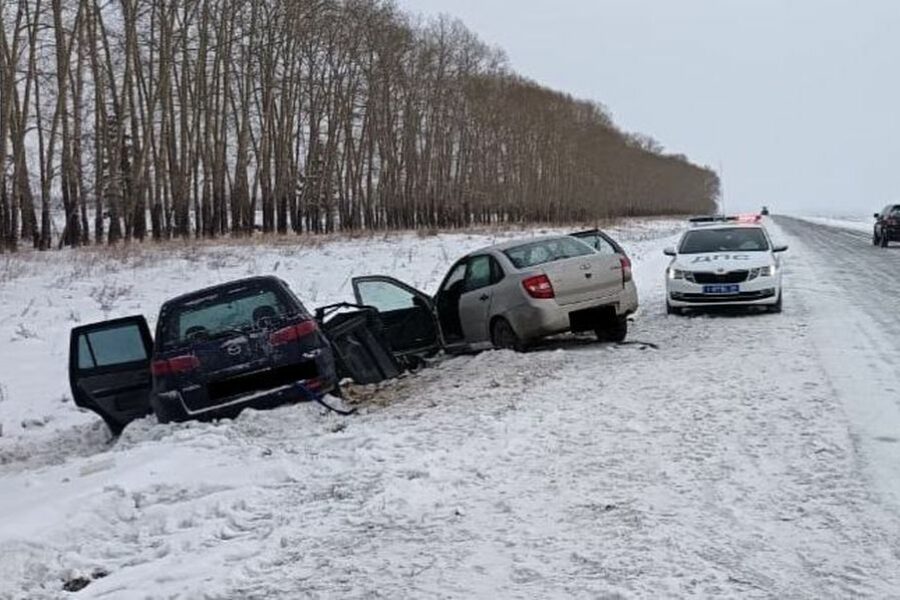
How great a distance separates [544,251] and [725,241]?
538 centimetres

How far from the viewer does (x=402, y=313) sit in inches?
438

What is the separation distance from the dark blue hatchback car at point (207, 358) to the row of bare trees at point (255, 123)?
2210 centimetres

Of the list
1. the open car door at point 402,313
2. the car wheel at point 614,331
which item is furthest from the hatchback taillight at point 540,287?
the open car door at point 402,313

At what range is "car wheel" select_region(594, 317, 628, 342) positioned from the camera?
11.6 meters

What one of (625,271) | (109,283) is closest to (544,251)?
(625,271)

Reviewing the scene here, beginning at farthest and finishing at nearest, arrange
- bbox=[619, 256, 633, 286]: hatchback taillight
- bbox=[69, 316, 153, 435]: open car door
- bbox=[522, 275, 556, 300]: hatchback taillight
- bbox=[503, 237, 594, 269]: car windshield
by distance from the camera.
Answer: bbox=[619, 256, 633, 286]: hatchback taillight < bbox=[503, 237, 594, 269]: car windshield < bbox=[522, 275, 556, 300]: hatchback taillight < bbox=[69, 316, 153, 435]: open car door

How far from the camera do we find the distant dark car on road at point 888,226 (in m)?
32.9

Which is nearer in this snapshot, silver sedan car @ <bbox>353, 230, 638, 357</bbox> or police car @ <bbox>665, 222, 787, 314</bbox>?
silver sedan car @ <bbox>353, 230, 638, 357</bbox>

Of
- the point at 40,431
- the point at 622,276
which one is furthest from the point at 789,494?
the point at 40,431

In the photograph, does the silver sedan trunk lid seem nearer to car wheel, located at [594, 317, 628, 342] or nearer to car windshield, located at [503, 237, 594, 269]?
car windshield, located at [503, 237, 594, 269]

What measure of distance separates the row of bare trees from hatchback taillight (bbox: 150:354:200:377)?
23.1 m

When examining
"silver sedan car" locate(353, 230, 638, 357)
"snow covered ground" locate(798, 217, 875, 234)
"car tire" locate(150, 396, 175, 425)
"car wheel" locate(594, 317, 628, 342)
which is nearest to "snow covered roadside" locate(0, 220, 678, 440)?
"car tire" locate(150, 396, 175, 425)

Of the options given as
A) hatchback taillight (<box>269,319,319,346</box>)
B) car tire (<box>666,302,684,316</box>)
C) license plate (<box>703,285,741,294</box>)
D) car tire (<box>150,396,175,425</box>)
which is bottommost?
car tire (<box>150,396,175,425</box>)

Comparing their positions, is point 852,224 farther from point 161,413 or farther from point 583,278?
point 161,413
